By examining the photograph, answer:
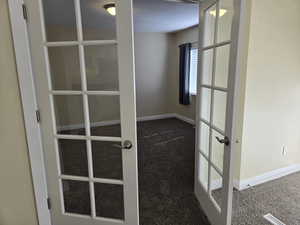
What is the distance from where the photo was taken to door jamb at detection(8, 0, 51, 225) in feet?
4.60

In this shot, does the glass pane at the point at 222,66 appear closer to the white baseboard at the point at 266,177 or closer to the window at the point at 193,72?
the white baseboard at the point at 266,177

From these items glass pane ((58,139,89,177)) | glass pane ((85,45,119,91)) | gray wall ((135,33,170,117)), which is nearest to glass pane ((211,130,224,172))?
glass pane ((85,45,119,91))

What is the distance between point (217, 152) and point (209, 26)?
1.21m

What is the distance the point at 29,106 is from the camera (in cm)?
152

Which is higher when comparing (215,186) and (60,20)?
(60,20)

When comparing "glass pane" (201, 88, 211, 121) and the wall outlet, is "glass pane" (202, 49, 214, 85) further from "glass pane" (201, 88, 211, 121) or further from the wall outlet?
the wall outlet

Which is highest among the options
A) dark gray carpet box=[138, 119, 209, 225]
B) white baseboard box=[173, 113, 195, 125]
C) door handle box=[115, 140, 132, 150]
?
door handle box=[115, 140, 132, 150]

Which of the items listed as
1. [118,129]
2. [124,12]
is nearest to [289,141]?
[118,129]

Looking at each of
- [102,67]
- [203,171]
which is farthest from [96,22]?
[203,171]

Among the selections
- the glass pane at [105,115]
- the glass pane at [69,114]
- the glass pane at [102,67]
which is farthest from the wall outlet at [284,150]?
the glass pane at [69,114]

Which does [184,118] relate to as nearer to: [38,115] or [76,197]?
[76,197]

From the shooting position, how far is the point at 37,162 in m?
1.61

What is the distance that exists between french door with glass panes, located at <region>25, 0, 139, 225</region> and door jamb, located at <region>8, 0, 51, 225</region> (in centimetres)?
4

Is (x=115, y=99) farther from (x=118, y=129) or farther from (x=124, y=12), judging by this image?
(x=124, y=12)
